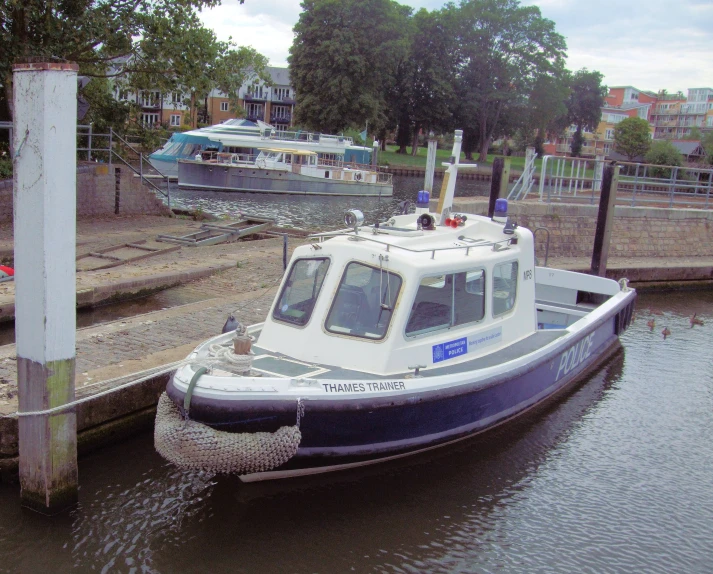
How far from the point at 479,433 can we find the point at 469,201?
39.8 ft

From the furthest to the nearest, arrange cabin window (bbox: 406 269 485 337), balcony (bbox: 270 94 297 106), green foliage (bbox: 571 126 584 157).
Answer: green foliage (bbox: 571 126 584 157)
balcony (bbox: 270 94 297 106)
cabin window (bbox: 406 269 485 337)

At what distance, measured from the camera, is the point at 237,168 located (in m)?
39.9

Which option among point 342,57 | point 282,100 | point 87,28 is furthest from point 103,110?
point 282,100

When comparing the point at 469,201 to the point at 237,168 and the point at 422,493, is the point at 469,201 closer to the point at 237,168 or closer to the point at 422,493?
the point at 422,493

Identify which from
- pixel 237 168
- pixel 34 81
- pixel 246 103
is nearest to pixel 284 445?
pixel 34 81

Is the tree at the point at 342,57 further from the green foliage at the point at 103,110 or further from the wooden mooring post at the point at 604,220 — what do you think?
the wooden mooring post at the point at 604,220

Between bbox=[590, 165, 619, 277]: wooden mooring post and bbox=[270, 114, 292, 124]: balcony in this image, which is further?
bbox=[270, 114, 292, 124]: balcony

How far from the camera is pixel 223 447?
616 cm

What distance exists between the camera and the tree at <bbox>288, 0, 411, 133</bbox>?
56719mm

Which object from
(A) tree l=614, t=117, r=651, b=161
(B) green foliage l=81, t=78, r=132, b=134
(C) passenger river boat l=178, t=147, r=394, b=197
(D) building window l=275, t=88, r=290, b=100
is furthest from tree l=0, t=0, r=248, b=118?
(D) building window l=275, t=88, r=290, b=100

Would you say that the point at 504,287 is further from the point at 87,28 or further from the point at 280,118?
the point at 280,118

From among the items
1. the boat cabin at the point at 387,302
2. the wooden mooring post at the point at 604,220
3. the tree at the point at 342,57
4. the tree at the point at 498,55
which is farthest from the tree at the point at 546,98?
the boat cabin at the point at 387,302

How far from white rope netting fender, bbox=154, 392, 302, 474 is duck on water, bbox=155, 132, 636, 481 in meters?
0.01

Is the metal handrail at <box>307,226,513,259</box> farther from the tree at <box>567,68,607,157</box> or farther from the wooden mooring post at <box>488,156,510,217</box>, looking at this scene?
the tree at <box>567,68,607,157</box>
